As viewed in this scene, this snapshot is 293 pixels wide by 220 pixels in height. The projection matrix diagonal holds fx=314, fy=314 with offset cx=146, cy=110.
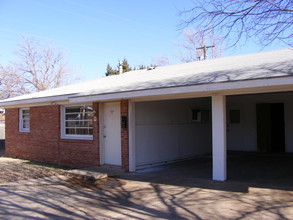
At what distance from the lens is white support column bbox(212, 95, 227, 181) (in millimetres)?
8055

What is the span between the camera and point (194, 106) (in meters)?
13.2

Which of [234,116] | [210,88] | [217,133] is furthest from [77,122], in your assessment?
[234,116]

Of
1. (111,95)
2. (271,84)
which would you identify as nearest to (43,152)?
(111,95)

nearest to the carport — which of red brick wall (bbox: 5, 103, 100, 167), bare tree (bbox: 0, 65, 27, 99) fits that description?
red brick wall (bbox: 5, 103, 100, 167)

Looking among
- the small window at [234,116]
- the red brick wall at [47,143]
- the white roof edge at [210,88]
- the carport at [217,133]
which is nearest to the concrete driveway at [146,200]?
the carport at [217,133]

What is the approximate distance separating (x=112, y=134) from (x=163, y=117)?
6.62 ft

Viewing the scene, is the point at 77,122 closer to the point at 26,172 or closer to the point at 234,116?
the point at 26,172

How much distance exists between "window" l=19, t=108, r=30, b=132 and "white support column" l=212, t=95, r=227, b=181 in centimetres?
953

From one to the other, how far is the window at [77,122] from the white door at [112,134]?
0.71 m

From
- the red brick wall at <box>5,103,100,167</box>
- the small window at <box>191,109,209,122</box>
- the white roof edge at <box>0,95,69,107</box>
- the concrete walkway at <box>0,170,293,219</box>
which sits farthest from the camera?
the small window at <box>191,109,209,122</box>

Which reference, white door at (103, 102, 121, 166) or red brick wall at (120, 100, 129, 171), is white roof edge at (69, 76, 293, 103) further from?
white door at (103, 102, 121, 166)

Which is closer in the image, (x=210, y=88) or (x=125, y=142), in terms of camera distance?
(x=210, y=88)

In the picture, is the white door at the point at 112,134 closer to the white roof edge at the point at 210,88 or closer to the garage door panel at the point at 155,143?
the garage door panel at the point at 155,143

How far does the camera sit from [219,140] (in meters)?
8.10
